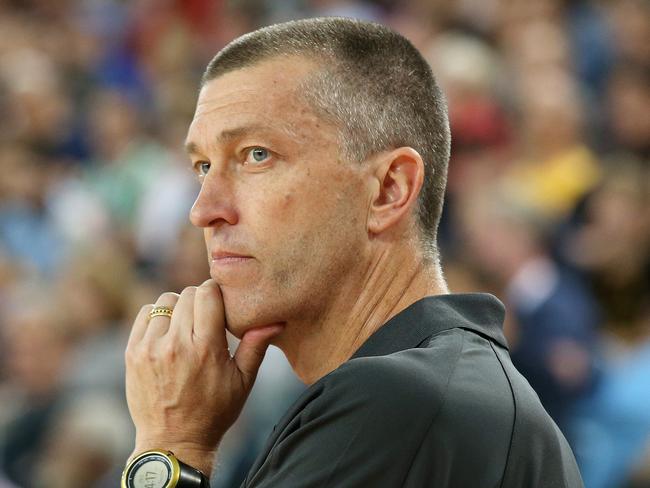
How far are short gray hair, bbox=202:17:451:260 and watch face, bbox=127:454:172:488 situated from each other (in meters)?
0.70

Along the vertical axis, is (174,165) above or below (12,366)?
above

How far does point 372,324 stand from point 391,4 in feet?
23.6

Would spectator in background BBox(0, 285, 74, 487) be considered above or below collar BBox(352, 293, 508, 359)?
below

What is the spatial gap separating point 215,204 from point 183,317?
28 centimetres

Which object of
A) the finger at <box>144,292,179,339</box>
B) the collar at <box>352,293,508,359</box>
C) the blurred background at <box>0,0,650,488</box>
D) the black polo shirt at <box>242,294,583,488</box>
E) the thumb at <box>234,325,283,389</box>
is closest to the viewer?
the black polo shirt at <box>242,294,583,488</box>

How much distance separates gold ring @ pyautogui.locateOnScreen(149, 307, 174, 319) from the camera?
103 inches

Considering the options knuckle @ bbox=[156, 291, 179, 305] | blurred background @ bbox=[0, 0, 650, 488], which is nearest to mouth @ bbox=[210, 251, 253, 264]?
knuckle @ bbox=[156, 291, 179, 305]

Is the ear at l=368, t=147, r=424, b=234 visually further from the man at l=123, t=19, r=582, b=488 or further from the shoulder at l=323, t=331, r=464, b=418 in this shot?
the shoulder at l=323, t=331, r=464, b=418

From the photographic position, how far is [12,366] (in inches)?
246

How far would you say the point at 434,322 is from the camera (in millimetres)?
2248

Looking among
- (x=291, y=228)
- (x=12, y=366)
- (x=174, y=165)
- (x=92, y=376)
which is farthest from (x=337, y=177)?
(x=174, y=165)

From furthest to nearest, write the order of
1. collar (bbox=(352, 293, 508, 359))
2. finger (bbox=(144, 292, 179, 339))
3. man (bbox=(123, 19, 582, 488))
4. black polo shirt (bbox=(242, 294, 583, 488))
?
finger (bbox=(144, 292, 179, 339)) → man (bbox=(123, 19, 582, 488)) → collar (bbox=(352, 293, 508, 359)) → black polo shirt (bbox=(242, 294, 583, 488))

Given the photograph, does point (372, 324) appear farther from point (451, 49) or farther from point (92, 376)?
point (451, 49)

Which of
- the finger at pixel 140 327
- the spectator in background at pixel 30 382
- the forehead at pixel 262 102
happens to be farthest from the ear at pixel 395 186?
the spectator in background at pixel 30 382
